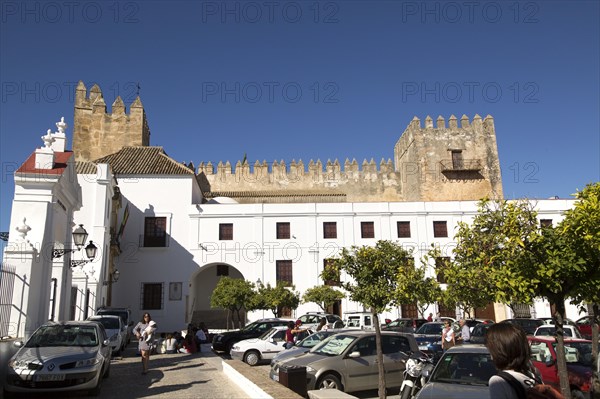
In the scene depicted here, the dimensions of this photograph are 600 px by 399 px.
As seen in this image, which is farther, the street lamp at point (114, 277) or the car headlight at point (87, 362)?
the street lamp at point (114, 277)

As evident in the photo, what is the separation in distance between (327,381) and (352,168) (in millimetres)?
33133

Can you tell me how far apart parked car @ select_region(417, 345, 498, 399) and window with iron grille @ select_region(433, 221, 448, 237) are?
77.0ft

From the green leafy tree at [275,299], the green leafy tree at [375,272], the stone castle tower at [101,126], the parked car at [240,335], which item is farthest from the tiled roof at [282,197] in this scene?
the green leafy tree at [375,272]

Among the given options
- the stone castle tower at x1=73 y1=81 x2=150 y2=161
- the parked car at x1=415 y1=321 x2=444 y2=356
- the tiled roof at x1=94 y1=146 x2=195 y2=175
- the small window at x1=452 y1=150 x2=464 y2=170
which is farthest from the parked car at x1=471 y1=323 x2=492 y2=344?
the stone castle tower at x1=73 y1=81 x2=150 y2=161

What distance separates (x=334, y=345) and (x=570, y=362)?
473 cm

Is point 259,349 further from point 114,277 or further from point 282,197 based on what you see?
point 282,197

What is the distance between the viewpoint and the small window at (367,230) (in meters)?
29.9

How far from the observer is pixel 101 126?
124ft

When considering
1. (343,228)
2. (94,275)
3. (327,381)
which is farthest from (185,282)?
(327,381)

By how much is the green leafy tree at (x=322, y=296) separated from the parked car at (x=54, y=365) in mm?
17773

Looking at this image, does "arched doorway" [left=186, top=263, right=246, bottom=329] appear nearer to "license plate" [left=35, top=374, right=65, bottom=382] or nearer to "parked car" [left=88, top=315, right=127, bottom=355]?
"parked car" [left=88, top=315, right=127, bottom=355]

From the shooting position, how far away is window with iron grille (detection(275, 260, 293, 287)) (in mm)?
28875

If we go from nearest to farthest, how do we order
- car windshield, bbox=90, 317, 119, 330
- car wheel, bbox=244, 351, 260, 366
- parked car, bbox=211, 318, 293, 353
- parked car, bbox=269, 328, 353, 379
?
parked car, bbox=269, 328, 353, 379 → car wheel, bbox=244, 351, 260, 366 → car windshield, bbox=90, 317, 119, 330 → parked car, bbox=211, 318, 293, 353

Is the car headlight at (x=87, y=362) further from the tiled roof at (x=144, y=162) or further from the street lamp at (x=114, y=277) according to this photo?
the tiled roof at (x=144, y=162)
